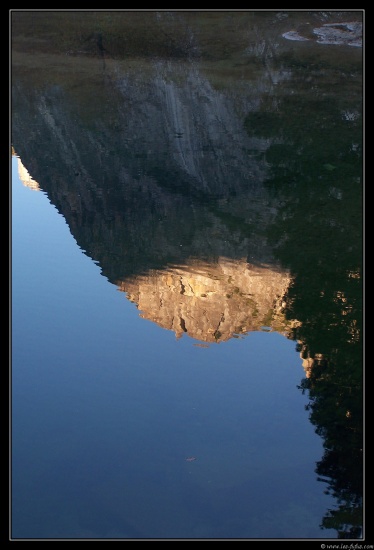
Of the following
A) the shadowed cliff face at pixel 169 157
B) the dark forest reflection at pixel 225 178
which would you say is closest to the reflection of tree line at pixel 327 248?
the dark forest reflection at pixel 225 178

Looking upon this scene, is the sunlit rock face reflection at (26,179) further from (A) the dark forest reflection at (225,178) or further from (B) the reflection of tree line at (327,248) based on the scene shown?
(B) the reflection of tree line at (327,248)

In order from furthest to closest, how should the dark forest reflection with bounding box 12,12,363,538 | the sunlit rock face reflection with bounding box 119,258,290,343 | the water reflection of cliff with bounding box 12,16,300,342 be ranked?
1. the water reflection of cliff with bounding box 12,16,300,342
2. the sunlit rock face reflection with bounding box 119,258,290,343
3. the dark forest reflection with bounding box 12,12,363,538

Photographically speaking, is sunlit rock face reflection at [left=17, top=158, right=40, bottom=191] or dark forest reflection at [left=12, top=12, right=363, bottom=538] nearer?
dark forest reflection at [left=12, top=12, right=363, bottom=538]

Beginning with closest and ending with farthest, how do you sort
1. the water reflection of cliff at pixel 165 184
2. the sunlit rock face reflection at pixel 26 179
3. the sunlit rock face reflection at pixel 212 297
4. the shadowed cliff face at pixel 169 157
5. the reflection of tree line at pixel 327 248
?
the reflection of tree line at pixel 327 248 → the sunlit rock face reflection at pixel 212 297 → the water reflection of cliff at pixel 165 184 → the shadowed cliff face at pixel 169 157 → the sunlit rock face reflection at pixel 26 179

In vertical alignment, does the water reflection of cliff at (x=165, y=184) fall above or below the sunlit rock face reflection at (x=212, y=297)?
above

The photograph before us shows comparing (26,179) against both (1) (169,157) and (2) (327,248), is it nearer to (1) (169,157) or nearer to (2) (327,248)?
(1) (169,157)

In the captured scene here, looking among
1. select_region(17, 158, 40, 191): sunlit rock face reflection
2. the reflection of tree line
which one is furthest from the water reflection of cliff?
the reflection of tree line

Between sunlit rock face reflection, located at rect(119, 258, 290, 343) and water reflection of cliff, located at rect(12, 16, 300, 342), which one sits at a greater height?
water reflection of cliff, located at rect(12, 16, 300, 342)

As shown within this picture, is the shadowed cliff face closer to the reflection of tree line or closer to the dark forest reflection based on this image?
the dark forest reflection
